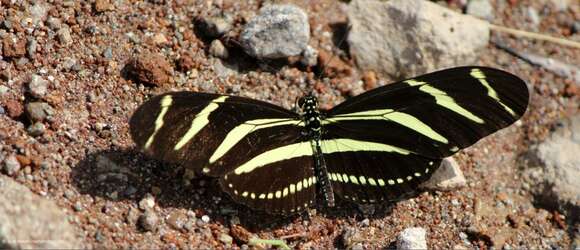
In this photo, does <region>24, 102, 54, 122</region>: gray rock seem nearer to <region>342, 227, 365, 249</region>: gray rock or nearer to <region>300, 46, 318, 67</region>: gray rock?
<region>300, 46, 318, 67</region>: gray rock

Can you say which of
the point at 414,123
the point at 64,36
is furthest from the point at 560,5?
the point at 64,36

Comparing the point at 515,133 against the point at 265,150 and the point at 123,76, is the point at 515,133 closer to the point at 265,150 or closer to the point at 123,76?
the point at 265,150

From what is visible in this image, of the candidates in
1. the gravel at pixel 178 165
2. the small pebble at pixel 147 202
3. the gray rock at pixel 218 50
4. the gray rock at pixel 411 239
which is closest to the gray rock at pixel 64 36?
the gravel at pixel 178 165

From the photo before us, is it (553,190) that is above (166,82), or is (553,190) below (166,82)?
below

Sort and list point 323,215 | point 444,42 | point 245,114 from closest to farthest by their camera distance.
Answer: point 245,114 < point 323,215 < point 444,42

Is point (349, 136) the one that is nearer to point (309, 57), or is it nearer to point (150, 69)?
point (309, 57)

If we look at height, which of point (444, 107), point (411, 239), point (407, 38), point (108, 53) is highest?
point (407, 38)

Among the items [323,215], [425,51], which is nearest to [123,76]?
[323,215]
